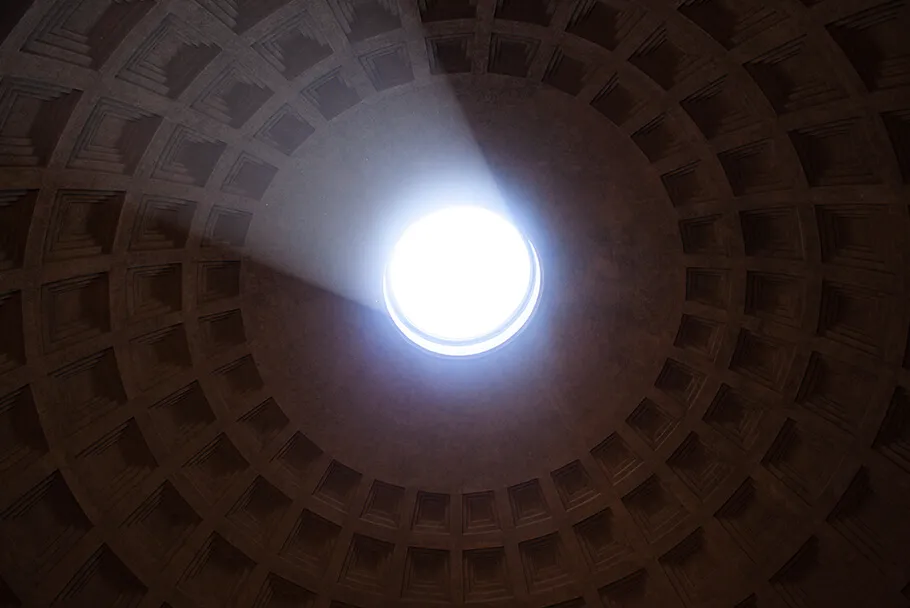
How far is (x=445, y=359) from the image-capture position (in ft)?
74.5

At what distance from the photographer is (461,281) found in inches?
1051

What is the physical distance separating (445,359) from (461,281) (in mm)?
4654

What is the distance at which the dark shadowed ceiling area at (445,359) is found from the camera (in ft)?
55.6

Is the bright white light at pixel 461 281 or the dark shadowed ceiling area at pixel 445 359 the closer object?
the dark shadowed ceiling area at pixel 445 359

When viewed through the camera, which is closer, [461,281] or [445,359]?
[445,359]

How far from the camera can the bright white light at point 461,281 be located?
2294 cm

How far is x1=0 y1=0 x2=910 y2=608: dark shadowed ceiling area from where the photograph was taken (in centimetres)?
1695

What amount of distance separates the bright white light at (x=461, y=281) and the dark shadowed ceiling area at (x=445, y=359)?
838 millimetres

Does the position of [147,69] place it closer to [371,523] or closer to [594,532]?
[371,523]

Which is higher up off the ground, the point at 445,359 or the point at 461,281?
the point at 461,281

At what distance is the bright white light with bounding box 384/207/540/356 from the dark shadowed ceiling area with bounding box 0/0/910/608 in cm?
84

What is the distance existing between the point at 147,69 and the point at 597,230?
37.6 ft

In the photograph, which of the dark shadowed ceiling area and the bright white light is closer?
the dark shadowed ceiling area

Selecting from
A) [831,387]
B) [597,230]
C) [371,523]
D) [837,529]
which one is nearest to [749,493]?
[837,529]
